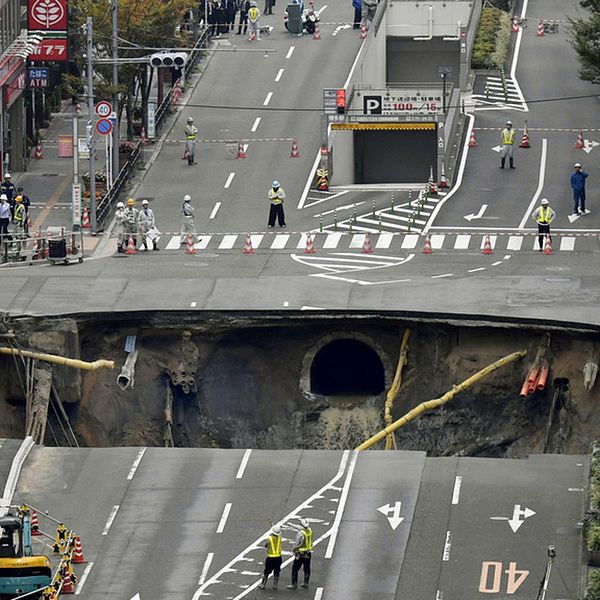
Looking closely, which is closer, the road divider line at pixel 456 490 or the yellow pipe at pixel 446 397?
the road divider line at pixel 456 490

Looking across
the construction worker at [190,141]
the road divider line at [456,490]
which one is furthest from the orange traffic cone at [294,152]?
the road divider line at [456,490]

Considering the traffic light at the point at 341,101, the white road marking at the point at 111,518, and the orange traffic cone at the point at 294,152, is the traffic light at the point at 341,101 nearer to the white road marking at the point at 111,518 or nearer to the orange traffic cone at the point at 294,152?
the orange traffic cone at the point at 294,152

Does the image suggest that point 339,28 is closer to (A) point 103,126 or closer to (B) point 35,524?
(A) point 103,126

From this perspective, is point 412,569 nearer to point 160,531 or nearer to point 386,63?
point 160,531

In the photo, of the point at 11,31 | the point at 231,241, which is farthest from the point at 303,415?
the point at 11,31

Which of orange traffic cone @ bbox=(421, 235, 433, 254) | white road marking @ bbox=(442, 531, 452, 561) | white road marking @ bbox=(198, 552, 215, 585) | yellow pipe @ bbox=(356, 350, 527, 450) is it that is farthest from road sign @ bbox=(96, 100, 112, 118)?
white road marking @ bbox=(442, 531, 452, 561)

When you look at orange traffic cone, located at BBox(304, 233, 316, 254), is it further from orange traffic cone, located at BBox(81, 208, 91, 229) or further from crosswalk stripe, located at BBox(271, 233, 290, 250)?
orange traffic cone, located at BBox(81, 208, 91, 229)
